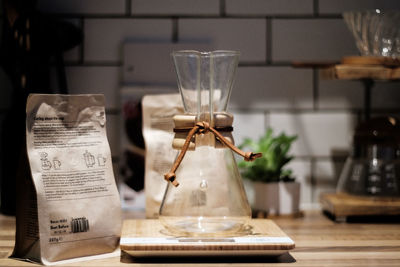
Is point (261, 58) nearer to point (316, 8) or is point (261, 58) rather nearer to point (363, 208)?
point (316, 8)

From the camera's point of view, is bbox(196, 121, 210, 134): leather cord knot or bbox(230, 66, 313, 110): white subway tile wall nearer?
bbox(196, 121, 210, 134): leather cord knot

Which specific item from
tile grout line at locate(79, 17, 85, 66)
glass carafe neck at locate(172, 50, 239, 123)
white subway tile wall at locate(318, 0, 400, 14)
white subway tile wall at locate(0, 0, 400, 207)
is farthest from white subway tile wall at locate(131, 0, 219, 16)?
glass carafe neck at locate(172, 50, 239, 123)

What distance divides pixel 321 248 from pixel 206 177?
20 centimetres

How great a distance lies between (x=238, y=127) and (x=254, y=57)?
0.15m

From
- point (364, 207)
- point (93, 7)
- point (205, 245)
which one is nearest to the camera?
point (205, 245)

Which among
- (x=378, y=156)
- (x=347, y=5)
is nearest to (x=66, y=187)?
(x=378, y=156)

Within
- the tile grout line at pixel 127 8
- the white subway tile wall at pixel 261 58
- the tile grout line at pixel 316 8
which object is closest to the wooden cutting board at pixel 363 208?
the white subway tile wall at pixel 261 58

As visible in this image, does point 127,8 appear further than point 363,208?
Yes

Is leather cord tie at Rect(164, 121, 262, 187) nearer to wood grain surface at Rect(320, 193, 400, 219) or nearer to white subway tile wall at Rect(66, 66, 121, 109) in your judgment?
wood grain surface at Rect(320, 193, 400, 219)

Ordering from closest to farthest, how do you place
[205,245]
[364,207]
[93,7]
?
[205,245]
[364,207]
[93,7]

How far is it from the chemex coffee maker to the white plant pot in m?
0.14

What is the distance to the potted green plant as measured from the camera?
3.42 ft

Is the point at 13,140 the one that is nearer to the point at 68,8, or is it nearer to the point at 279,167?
the point at 68,8

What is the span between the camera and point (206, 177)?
0.77 meters
